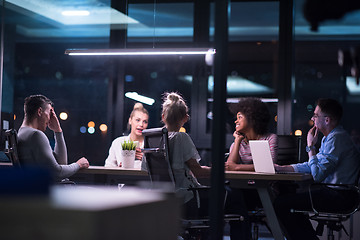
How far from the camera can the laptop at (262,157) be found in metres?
4.29

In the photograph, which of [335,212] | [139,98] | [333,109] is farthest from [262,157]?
[139,98]

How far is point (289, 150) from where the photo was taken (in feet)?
17.9

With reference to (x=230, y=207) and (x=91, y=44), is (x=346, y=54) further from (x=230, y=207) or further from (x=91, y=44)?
(x=230, y=207)

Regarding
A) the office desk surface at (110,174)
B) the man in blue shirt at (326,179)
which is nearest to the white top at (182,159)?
the office desk surface at (110,174)

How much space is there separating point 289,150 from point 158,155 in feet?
6.07

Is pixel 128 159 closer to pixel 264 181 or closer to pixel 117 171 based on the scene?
pixel 117 171

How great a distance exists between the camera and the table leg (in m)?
4.36

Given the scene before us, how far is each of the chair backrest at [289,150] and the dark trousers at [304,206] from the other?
0.78 metres

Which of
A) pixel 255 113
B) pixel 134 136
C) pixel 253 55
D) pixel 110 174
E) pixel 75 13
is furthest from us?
pixel 75 13

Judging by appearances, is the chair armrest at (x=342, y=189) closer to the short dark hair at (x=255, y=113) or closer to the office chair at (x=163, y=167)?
the office chair at (x=163, y=167)

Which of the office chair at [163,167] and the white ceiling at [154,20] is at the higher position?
the white ceiling at [154,20]

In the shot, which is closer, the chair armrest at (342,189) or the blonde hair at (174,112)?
the chair armrest at (342,189)

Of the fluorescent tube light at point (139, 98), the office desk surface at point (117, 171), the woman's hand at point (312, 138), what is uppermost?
the fluorescent tube light at point (139, 98)

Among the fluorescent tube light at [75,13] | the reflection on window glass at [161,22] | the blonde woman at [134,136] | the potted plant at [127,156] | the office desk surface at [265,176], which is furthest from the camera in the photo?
the fluorescent tube light at [75,13]
